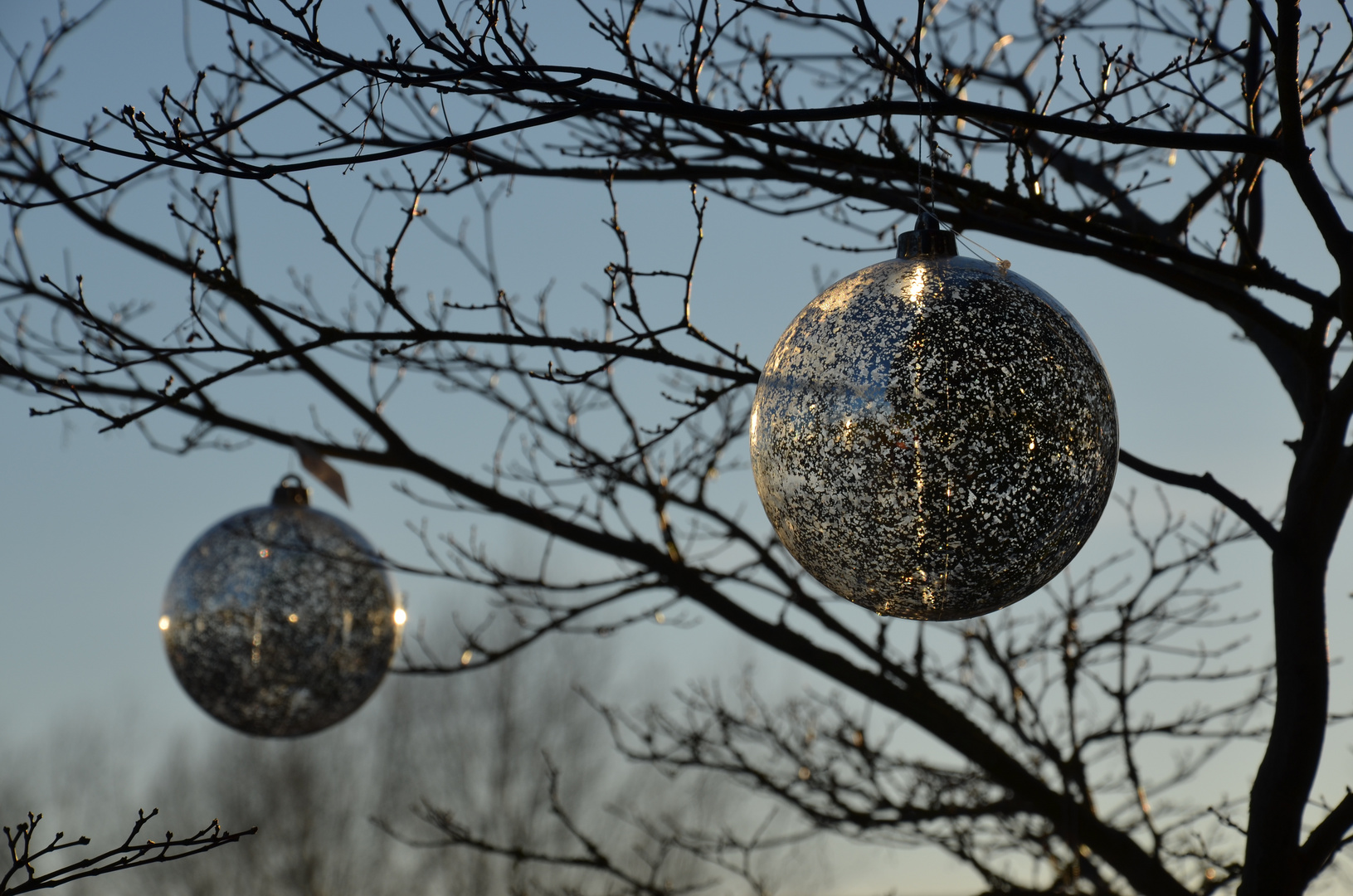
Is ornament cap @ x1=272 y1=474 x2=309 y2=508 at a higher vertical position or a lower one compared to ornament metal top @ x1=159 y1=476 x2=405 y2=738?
higher

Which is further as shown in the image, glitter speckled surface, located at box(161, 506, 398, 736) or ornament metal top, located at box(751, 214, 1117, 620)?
glitter speckled surface, located at box(161, 506, 398, 736)

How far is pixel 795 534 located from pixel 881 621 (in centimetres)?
225

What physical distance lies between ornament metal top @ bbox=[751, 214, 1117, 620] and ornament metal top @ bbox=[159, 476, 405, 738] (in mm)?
2200

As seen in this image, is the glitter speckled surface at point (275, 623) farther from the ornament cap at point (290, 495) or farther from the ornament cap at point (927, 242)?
the ornament cap at point (927, 242)

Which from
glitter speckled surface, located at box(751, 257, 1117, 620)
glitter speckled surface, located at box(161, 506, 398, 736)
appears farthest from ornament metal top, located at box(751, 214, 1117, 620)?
glitter speckled surface, located at box(161, 506, 398, 736)

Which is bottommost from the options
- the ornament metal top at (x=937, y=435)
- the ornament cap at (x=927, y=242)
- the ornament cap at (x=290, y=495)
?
the ornament metal top at (x=937, y=435)

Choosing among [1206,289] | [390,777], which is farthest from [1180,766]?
[390,777]

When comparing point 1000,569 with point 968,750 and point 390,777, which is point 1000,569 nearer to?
point 968,750

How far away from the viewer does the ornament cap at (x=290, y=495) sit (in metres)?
4.07

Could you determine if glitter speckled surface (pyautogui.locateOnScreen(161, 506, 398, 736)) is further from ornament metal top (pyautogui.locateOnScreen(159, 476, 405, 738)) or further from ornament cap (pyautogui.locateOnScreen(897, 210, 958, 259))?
ornament cap (pyautogui.locateOnScreen(897, 210, 958, 259))

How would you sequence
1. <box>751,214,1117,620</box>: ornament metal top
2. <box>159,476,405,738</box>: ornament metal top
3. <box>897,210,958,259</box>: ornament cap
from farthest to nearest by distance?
1. <box>159,476,405,738</box>: ornament metal top
2. <box>897,210,958,259</box>: ornament cap
3. <box>751,214,1117,620</box>: ornament metal top

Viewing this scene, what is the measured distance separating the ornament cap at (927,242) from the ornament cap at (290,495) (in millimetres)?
2606

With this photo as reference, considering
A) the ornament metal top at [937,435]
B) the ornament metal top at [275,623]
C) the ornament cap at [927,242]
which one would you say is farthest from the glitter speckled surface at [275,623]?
the ornament cap at [927,242]

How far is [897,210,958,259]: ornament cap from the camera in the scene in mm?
2082
